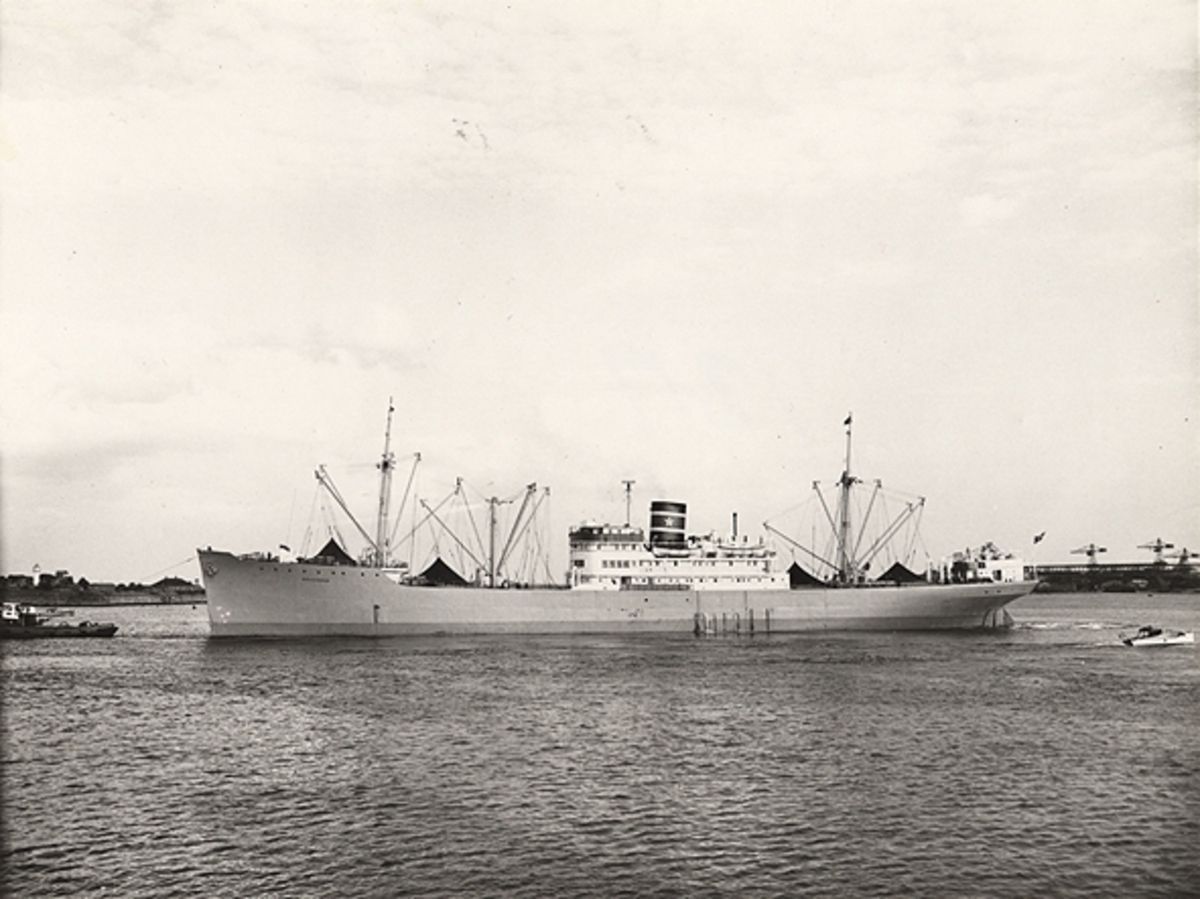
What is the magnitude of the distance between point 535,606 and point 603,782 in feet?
128

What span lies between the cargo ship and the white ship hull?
68mm

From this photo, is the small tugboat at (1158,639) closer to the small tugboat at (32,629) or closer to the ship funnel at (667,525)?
the ship funnel at (667,525)

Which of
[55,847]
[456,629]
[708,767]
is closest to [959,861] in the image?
[708,767]

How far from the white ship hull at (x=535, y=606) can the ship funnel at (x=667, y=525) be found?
3.88 metres

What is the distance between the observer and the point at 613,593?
208 ft

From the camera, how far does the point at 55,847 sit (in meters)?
18.5

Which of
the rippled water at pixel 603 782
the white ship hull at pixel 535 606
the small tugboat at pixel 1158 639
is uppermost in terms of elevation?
the white ship hull at pixel 535 606

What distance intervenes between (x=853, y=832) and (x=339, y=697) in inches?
846

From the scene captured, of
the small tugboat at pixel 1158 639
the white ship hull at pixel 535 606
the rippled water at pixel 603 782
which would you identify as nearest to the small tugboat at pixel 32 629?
the white ship hull at pixel 535 606

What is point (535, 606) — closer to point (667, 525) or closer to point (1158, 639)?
point (667, 525)

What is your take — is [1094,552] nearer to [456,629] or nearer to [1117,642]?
[1117,642]

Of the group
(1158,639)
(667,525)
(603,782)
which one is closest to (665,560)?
(667,525)

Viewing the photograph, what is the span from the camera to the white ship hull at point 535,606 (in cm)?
5681

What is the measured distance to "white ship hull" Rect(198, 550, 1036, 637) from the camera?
186ft
